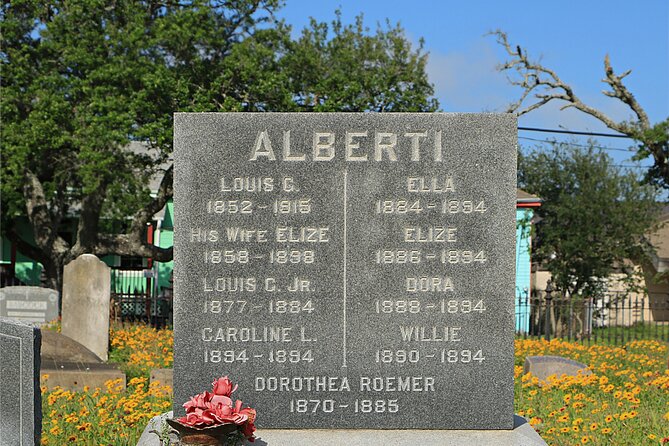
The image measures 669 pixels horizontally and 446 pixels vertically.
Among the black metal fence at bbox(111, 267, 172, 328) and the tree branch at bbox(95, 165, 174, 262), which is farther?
the tree branch at bbox(95, 165, 174, 262)

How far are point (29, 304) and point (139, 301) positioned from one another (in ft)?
22.3

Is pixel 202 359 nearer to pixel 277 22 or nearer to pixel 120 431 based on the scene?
pixel 120 431

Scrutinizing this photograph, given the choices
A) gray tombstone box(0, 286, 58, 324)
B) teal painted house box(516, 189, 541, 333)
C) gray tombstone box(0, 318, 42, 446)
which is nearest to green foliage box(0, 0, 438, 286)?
gray tombstone box(0, 286, 58, 324)

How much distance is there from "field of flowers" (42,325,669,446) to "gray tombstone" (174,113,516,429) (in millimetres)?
A: 1798

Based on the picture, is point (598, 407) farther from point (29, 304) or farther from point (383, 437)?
point (29, 304)

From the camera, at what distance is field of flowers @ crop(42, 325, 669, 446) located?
754 cm

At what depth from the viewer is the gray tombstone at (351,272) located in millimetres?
5852

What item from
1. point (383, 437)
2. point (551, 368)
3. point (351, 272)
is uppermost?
point (351, 272)

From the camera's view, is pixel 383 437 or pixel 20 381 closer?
pixel 383 437

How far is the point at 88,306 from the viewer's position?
14.4m

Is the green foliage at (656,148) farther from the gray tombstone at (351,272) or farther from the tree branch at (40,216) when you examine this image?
the gray tombstone at (351,272)

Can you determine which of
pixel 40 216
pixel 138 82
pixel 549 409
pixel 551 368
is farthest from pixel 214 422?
pixel 40 216

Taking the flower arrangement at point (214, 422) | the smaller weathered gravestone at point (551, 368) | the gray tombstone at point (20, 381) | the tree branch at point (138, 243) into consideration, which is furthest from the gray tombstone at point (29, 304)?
the flower arrangement at point (214, 422)

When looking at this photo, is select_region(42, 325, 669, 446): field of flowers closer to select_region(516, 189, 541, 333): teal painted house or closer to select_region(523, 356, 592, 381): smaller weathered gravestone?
select_region(523, 356, 592, 381): smaller weathered gravestone
